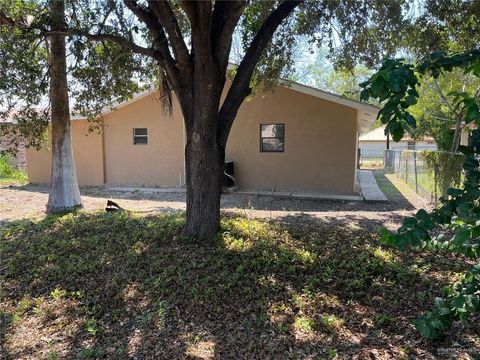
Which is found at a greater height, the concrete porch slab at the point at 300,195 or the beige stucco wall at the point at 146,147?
the beige stucco wall at the point at 146,147

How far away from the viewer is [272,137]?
1292 centimetres

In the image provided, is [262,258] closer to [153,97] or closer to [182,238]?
[182,238]

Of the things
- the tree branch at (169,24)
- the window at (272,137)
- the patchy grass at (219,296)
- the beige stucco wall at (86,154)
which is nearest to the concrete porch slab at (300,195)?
the window at (272,137)

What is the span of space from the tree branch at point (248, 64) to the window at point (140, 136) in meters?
9.58

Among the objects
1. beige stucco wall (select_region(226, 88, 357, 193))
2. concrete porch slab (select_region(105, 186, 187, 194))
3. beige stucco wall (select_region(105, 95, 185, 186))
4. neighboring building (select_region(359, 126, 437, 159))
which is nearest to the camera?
beige stucco wall (select_region(226, 88, 357, 193))

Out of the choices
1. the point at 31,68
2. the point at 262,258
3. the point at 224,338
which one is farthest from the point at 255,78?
the point at 224,338

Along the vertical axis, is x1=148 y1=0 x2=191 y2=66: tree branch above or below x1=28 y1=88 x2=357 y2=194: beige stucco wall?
above

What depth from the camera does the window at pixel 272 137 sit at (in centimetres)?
1278

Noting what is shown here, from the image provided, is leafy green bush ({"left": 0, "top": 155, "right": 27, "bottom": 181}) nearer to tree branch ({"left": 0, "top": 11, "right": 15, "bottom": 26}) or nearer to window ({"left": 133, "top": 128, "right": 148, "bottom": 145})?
window ({"left": 133, "top": 128, "right": 148, "bottom": 145})

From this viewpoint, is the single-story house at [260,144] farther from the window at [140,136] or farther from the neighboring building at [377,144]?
the neighboring building at [377,144]

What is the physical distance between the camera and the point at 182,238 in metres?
5.50

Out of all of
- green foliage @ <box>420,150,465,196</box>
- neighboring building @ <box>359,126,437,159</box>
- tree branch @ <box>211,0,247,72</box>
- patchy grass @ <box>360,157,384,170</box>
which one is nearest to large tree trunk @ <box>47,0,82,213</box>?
tree branch @ <box>211,0,247,72</box>

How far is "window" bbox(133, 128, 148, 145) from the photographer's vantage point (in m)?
14.5

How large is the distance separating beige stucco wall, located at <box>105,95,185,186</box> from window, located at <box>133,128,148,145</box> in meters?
0.13
